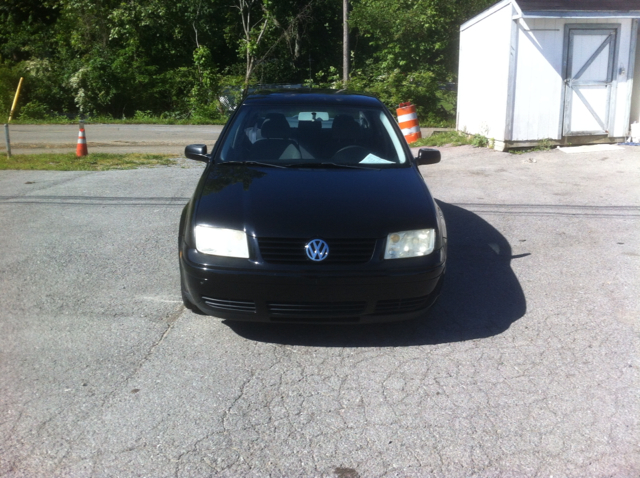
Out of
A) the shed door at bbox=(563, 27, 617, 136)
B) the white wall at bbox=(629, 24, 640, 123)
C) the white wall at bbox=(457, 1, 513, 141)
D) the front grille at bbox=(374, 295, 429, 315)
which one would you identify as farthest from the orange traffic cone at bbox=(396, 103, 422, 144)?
the front grille at bbox=(374, 295, 429, 315)

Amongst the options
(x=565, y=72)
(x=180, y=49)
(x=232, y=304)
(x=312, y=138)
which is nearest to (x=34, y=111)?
(x=180, y=49)

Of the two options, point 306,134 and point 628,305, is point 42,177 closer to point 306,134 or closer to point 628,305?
point 306,134

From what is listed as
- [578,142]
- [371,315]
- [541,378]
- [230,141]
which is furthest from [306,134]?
[578,142]

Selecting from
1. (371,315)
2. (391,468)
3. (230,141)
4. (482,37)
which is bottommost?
(391,468)

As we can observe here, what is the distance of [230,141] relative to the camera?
18.2ft

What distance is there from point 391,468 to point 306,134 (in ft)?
10.8

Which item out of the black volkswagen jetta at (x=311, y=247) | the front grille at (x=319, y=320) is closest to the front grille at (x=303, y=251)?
the black volkswagen jetta at (x=311, y=247)

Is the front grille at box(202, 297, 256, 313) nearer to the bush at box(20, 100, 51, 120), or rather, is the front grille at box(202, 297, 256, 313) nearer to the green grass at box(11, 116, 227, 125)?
the green grass at box(11, 116, 227, 125)

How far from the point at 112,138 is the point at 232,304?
1697cm

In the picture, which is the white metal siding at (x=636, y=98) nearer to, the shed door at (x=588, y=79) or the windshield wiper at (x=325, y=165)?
the shed door at (x=588, y=79)

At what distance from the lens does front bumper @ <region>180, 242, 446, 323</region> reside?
3.95 m

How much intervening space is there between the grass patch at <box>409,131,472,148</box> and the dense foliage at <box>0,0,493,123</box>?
1111cm

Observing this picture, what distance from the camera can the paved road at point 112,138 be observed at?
54.4ft

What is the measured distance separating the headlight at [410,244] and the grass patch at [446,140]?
11088 millimetres
